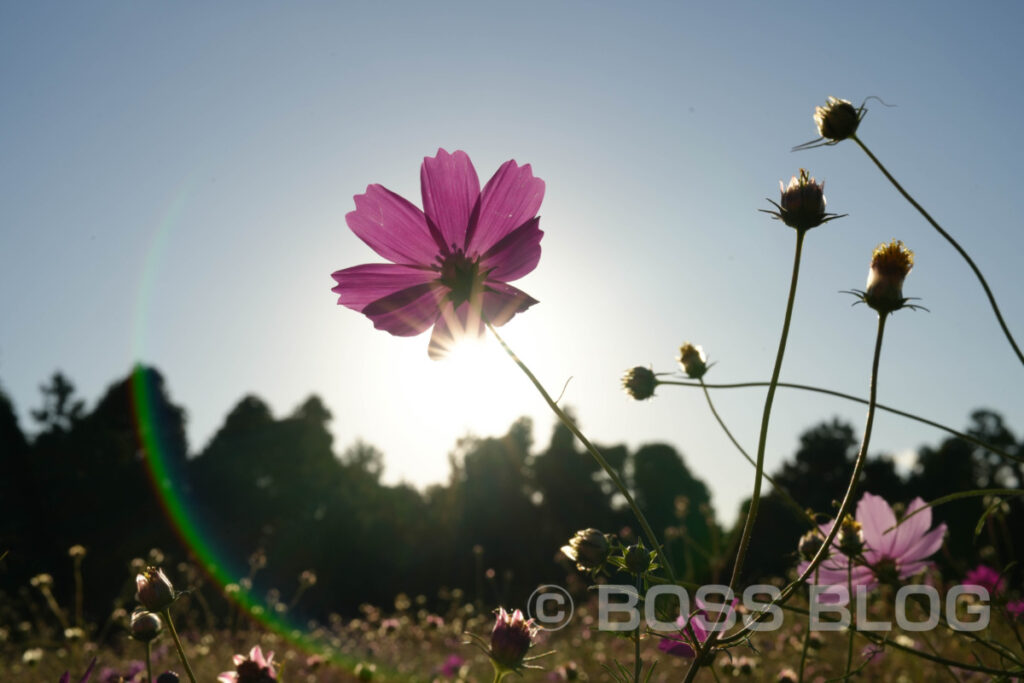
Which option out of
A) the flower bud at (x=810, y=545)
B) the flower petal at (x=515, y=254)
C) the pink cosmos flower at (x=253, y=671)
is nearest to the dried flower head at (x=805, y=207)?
the flower petal at (x=515, y=254)

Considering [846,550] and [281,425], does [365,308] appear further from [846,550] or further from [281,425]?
[281,425]

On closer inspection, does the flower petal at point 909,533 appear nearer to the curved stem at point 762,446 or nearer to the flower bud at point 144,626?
the curved stem at point 762,446

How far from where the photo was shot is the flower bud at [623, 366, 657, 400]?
973 mm

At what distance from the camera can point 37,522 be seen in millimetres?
13773

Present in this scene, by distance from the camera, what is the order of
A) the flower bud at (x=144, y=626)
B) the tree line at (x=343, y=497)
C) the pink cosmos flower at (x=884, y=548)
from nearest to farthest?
the flower bud at (x=144, y=626) → the pink cosmos flower at (x=884, y=548) → the tree line at (x=343, y=497)

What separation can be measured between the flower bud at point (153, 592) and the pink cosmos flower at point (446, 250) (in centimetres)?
37

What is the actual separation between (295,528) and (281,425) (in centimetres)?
397

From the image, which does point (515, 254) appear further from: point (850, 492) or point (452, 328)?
point (850, 492)

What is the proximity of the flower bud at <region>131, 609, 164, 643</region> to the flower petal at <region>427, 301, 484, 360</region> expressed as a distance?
50cm

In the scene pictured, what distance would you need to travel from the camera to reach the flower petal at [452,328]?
2.35 ft

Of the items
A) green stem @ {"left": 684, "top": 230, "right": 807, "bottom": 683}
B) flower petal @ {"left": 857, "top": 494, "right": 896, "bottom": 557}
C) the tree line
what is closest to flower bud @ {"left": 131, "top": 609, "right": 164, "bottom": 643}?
green stem @ {"left": 684, "top": 230, "right": 807, "bottom": 683}

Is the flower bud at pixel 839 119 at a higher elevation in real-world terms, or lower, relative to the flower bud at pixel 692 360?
higher

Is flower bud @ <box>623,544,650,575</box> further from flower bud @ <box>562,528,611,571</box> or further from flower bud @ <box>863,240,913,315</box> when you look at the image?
flower bud @ <box>863,240,913,315</box>

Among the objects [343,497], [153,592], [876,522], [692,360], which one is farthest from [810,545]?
[343,497]
